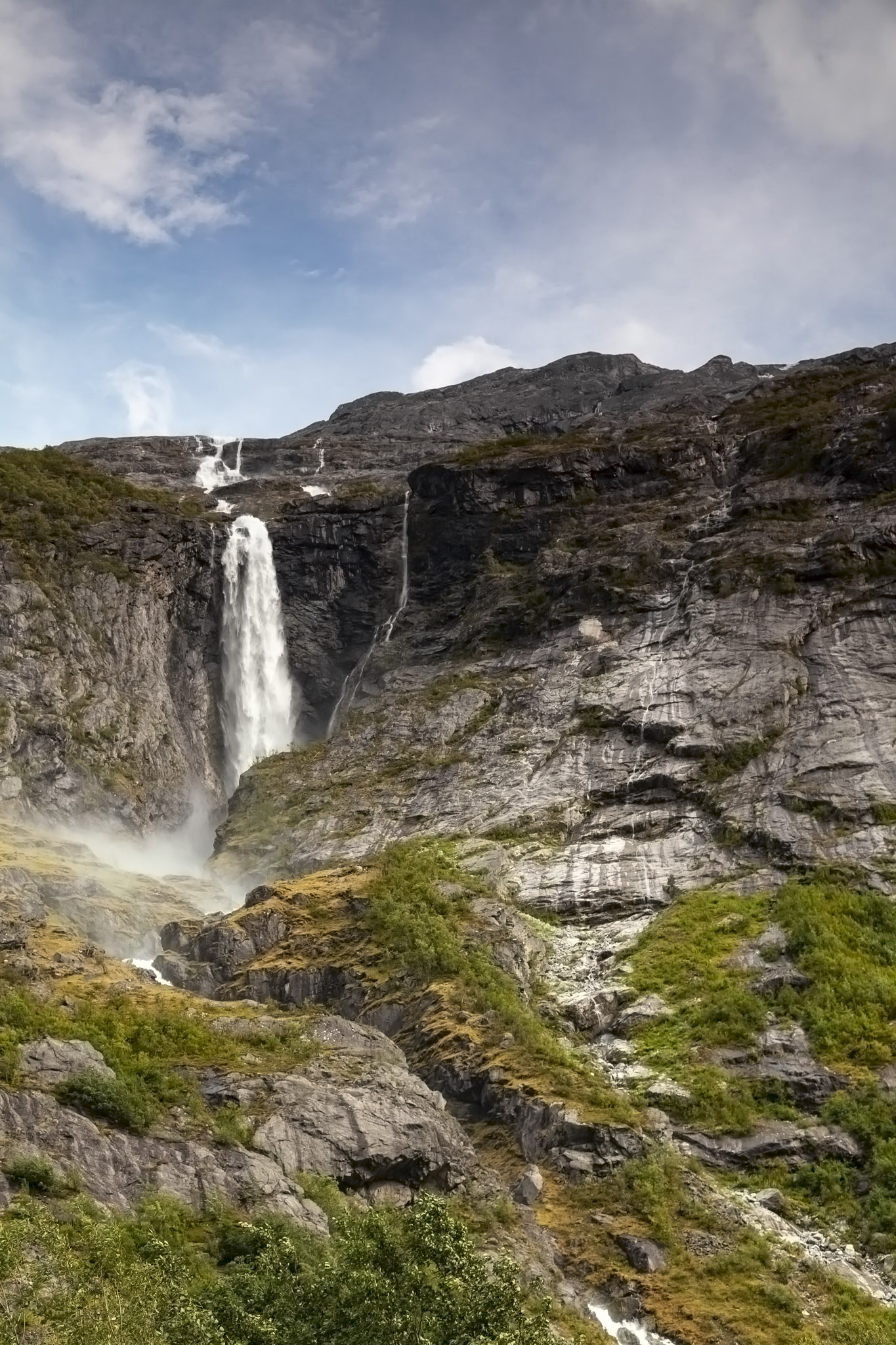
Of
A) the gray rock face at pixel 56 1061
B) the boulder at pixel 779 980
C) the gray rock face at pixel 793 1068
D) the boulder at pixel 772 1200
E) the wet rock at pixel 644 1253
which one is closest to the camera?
the gray rock face at pixel 56 1061

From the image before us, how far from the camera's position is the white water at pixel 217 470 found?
3445 inches

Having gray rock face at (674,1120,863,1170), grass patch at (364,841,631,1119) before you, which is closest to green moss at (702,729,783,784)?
grass patch at (364,841,631,1119)

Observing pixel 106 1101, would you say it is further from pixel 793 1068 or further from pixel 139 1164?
pixel 793 1068

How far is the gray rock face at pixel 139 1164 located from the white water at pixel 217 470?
2689 inches

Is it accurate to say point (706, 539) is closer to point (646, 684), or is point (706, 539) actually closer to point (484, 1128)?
point (646, 684)

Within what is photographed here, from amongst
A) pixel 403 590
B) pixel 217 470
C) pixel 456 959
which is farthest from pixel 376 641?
pixel 456 959

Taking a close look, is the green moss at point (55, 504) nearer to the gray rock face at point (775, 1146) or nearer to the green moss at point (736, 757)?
the green moss at point (736, 757)

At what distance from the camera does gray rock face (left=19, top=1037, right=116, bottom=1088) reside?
64.2ft

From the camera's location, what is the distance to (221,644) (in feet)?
210

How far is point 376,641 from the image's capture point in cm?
6500

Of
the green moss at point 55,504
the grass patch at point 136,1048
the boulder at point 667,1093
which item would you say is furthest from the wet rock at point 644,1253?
the green moss at point 55,504

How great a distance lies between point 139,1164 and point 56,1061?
9.51 ft

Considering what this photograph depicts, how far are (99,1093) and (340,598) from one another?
4974 cm

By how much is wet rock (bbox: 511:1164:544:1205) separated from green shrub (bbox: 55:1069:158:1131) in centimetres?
752
